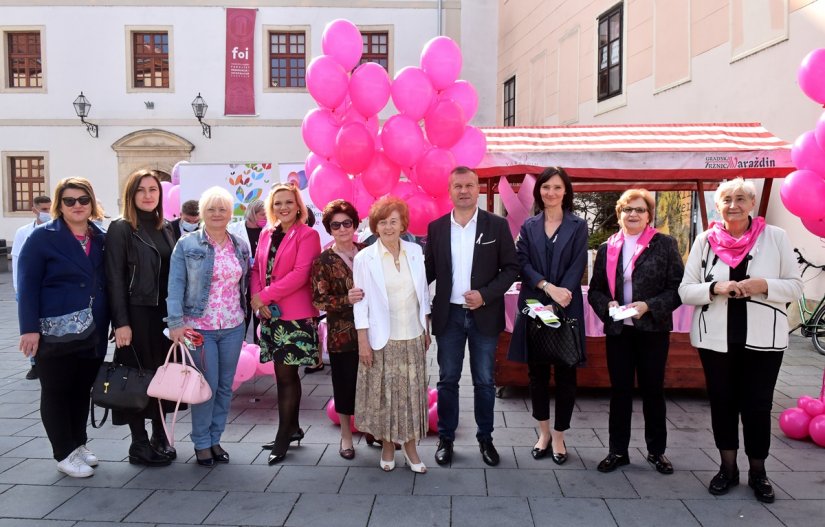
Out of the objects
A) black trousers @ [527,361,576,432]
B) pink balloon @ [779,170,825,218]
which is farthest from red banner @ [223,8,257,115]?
pink balloon @ [779,170,825,218]

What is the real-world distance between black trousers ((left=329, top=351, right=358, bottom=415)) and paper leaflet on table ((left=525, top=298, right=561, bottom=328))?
1.12 meters

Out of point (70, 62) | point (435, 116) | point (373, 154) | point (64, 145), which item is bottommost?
point (373, 154)

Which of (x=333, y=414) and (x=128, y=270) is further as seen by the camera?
(x=333, y=414)

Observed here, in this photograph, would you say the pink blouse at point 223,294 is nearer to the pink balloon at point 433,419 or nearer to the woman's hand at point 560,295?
the pink balloon at point 433,419

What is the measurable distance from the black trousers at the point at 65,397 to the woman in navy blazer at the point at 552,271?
2642mm

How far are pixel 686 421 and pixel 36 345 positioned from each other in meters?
4.47

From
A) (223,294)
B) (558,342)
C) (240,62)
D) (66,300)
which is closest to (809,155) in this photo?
(558,342)

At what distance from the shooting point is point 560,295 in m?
3.66

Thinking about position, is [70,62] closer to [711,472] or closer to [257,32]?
[257,32]

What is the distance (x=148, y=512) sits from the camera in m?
3.22

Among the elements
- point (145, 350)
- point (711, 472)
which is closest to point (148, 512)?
point (145, 350)

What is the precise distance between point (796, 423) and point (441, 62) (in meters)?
3.65

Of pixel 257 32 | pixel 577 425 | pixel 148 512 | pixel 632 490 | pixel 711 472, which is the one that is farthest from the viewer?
pixel 257 32

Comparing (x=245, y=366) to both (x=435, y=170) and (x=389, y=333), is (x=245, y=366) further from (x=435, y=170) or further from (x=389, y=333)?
(x=435, y=170)
